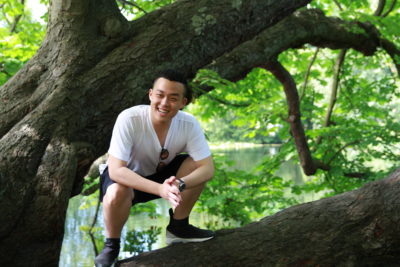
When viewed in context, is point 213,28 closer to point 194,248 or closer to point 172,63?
point 172,63

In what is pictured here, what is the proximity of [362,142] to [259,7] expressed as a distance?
12.8 ft

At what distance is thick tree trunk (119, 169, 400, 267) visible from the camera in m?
2.99

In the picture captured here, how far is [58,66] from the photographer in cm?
362

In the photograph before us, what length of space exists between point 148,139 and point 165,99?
1.06 feet

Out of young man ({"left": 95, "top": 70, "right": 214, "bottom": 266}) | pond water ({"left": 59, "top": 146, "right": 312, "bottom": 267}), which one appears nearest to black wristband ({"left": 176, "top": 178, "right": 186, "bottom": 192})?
young man ({"left": 95, "top": 70, "right": 214, "bottom": 266})

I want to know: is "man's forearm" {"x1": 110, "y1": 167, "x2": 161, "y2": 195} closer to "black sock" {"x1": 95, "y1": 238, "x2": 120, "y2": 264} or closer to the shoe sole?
"black sock" {"x1": 95, "y1": 238, "x2": 120, "y2": 264}

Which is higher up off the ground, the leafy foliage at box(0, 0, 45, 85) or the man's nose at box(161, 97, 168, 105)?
the leafy foliage at box(0, 0, 45, 85)

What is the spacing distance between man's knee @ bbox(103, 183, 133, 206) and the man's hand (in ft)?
0.87

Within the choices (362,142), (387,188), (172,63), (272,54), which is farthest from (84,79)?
(362,142)

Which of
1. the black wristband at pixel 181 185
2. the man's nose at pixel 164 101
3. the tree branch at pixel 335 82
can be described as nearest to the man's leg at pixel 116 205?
the black wristband at pixel 181 185

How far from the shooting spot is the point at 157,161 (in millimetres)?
3154

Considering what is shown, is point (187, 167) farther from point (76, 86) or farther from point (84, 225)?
point (84, 225)

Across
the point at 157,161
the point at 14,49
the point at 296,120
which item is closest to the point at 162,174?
the point at 157,161

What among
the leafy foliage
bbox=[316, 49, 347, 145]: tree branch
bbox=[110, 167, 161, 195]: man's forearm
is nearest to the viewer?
bbox=[110, 167, 161, 195]: man's forearm
